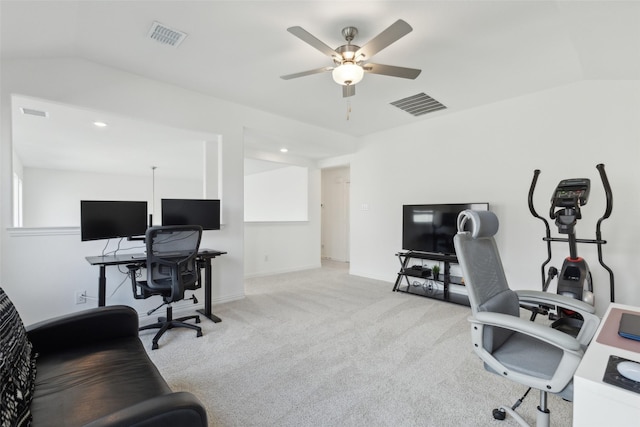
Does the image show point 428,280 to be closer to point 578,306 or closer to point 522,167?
point 522,167

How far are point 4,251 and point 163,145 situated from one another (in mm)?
3098

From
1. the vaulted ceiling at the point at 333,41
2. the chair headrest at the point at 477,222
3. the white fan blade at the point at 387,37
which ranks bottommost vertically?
the chair headrest at the point at 477,222

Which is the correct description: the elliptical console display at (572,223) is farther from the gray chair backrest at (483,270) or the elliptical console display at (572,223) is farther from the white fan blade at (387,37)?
the white fan blade at (387,37)

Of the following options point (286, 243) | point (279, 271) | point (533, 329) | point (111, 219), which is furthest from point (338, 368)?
point (286, 243)

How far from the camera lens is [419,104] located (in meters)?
3.94

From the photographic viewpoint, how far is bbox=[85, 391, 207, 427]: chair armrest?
2.80ft

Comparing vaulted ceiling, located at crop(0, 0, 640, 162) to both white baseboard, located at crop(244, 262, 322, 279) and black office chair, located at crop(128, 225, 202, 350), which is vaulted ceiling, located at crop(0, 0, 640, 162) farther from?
white baseboard, located at crop(244, 262, 322, 279)

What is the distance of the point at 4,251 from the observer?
2547 mm

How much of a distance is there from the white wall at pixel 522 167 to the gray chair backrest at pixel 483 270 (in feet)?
7.64

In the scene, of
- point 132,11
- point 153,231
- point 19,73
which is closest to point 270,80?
point 132,11

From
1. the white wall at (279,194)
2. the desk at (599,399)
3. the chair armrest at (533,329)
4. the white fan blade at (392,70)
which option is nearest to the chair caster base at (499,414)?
the chair armrest at (533,329)

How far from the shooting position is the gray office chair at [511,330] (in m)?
1.21

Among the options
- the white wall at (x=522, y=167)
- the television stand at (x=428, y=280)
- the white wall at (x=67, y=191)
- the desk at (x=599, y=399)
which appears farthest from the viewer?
the white wall at (x=67, y=191)

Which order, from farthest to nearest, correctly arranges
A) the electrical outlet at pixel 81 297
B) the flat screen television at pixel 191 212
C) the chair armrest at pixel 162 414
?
the flat screen television at pixel 191 212, the electrical outlet at pixel 81 297, the chair armrest at pixel 162 414
